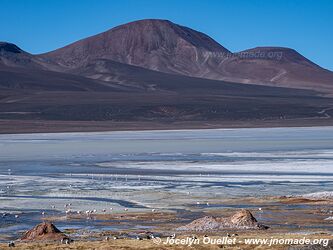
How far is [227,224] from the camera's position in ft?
46.9

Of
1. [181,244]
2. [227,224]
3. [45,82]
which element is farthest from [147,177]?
[45,82]

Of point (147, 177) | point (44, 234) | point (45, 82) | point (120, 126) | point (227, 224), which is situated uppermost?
point (45, 82)

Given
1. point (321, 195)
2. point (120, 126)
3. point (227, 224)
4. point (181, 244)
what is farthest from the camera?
point (120, 126)

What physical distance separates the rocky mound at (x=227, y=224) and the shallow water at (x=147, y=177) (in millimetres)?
1897

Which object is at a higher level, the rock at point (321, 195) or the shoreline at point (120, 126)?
the rock at point (321, 195)

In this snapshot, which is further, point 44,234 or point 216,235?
point 216,235

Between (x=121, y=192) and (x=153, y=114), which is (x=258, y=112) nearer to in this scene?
(x=153, y=114)

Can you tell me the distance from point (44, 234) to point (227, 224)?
10.0ft

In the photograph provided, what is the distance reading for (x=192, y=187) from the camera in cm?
2217

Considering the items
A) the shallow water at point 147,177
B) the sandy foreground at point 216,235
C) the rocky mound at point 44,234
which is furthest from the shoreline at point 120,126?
the rocky mound at point 44,234

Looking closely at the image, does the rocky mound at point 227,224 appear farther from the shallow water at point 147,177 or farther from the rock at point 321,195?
the rock at point 321,195

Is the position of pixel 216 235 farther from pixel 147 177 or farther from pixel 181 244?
pixel 147 177

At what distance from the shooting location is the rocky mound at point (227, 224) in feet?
46.0

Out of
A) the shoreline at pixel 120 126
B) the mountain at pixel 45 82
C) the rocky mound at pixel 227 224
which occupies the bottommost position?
the shoreline at pixel 120 126
